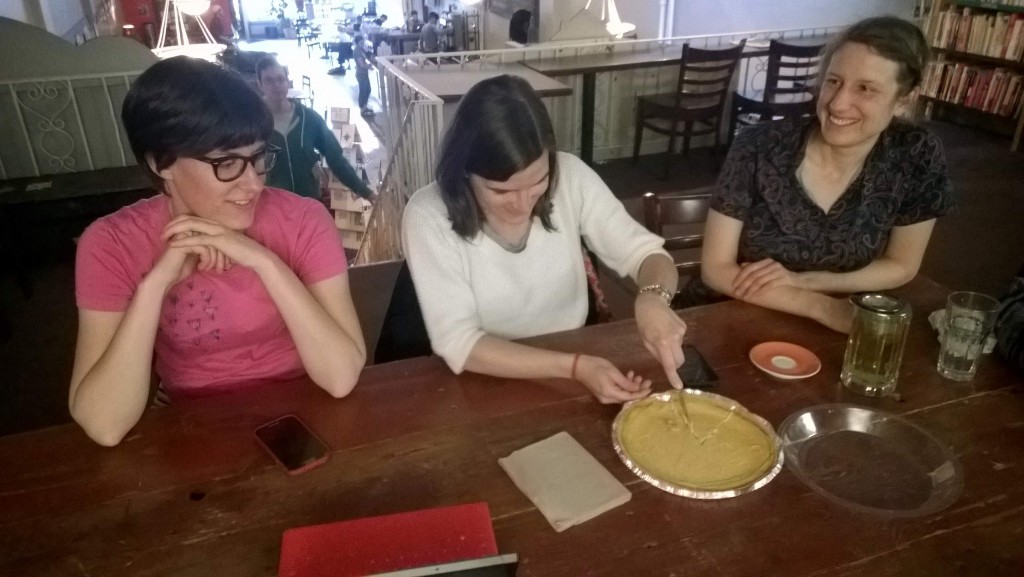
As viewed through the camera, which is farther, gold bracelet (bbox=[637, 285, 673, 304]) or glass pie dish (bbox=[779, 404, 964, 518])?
gold bracelet (bbox=[637, 285, 673, 304])

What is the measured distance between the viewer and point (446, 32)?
8.27 m

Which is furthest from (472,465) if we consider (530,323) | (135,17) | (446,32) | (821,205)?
(135,17)

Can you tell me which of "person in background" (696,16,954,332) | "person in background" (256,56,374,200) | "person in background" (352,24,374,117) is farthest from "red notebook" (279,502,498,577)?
"person in background" (352,24,374,117)

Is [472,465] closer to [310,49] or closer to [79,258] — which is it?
[79,258]

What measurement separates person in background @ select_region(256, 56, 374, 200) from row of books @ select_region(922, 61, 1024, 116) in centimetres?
443

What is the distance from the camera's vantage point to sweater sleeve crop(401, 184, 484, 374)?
130 centimetres

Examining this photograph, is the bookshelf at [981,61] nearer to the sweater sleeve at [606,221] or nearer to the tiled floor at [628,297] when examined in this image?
the tiled floor at [628,297]

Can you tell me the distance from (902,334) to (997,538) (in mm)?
389

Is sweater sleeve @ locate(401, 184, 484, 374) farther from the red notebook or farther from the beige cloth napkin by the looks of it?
the red notebook

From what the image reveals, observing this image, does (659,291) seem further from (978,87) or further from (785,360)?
(978,87)

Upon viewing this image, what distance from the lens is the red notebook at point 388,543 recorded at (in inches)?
34.7

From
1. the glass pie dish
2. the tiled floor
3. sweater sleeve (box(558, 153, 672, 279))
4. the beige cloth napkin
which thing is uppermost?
sweater sleeve (box(558, 153, 672, 279))

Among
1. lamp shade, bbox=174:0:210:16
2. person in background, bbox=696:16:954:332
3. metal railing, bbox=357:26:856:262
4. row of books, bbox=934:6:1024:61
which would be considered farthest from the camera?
lamp shade, bbox=174:0:210:16

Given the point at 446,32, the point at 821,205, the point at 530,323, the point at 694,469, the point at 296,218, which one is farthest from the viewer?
the point at 446,32
